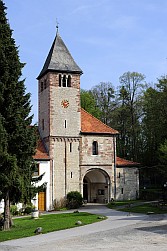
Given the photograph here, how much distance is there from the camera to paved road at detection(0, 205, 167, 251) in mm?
17347

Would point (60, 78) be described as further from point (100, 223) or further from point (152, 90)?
point (100, 223)

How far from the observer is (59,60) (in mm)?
41469

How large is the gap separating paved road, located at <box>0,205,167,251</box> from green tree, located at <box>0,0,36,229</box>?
3928 mm

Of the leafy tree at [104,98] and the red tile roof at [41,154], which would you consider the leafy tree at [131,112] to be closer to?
the leafy tree at [104,98]

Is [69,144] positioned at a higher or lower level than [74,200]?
higher

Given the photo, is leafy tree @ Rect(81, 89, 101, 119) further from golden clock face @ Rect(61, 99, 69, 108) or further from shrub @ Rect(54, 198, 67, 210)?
shrub @ Rect(54, 198, 67, 210)

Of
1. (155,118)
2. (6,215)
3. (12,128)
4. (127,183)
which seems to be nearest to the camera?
(12,128)

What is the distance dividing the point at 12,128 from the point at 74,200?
16.2m

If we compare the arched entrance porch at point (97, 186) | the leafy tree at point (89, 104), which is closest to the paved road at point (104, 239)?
the arched entrance porch at point (97, 186)

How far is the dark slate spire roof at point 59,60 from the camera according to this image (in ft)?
134

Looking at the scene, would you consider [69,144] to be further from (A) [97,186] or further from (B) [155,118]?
(B) [155,118]

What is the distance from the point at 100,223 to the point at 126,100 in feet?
112

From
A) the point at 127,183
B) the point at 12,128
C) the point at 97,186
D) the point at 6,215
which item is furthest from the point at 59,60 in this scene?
the point at 6,215

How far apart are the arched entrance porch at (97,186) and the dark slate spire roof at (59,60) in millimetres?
10489
